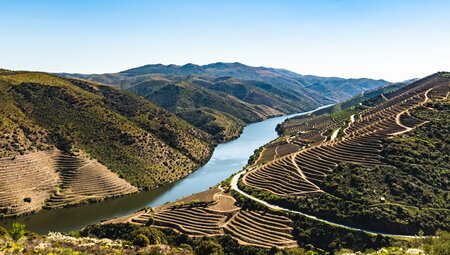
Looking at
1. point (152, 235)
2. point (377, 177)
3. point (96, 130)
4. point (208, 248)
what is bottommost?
point (208, 248)

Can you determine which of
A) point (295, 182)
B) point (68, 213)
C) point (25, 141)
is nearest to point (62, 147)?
point (25, 141)

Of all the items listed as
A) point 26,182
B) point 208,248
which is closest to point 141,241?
point 208,248

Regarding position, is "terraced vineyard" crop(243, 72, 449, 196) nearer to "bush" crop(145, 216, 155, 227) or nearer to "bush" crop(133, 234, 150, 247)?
"bush" crop(145, 216, 155, 227)

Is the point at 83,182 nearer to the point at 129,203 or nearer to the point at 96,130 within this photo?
the point at 129,203

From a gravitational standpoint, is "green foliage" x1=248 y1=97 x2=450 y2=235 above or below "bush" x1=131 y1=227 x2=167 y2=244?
above

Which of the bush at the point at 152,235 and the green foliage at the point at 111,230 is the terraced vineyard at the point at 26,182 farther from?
the bush at the point at 152,235

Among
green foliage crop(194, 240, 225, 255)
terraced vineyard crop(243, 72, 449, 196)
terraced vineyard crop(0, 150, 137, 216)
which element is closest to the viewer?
green foliage crop(194, 240, 225, 255)

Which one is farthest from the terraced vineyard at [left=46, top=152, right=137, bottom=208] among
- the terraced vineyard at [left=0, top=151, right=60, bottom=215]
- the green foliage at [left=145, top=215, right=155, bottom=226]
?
the green foliage at [left=145, top=215, right=155, bottom=226]

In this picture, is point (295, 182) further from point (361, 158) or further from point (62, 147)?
point (62, 147)
